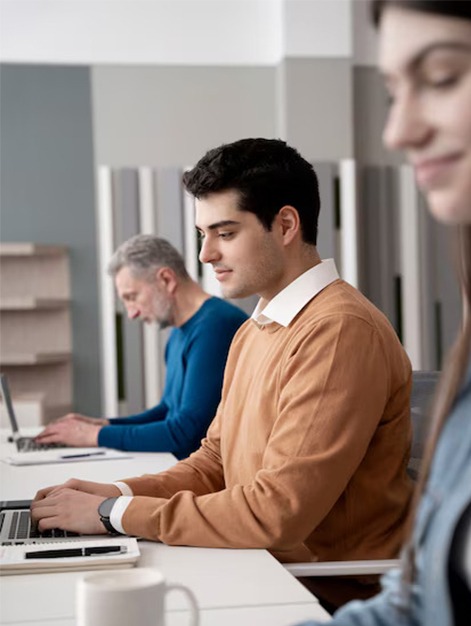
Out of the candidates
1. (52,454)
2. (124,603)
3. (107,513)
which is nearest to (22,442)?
(52,454)

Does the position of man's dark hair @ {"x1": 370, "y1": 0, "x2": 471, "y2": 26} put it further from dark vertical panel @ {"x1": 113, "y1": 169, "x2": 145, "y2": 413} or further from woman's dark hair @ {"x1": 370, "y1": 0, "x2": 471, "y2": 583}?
dark vertical panel @ {"x1": 113, "y1": 169, "x2": 145, "y2": 413}

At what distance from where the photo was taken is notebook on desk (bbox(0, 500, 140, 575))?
1.46 m

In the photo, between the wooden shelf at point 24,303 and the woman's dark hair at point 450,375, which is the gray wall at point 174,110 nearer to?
the wooden shelf at point 24,303

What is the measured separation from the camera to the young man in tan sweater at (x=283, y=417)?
160cm

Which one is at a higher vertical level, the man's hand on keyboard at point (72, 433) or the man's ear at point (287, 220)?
the man's ear at point (287, 220)

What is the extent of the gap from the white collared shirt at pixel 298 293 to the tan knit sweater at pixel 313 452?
0.05ft

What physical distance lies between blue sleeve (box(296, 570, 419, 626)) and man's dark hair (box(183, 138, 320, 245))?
3.84 feet

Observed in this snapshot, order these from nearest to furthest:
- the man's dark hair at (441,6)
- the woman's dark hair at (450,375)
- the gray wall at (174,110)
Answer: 1. the man's dark hair at (441,6)
2. the woman's dark hair at (450,375)
3. the gray wall at (174,110)

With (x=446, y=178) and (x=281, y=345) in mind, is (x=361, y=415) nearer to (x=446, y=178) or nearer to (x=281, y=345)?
(x=281, y=345)

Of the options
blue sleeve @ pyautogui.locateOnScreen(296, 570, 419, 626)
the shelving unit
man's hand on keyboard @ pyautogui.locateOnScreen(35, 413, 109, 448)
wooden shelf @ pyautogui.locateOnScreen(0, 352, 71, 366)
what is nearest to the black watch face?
blue sleeve @ pyautogui.locateOnScreen(296, 570, 419, 626)

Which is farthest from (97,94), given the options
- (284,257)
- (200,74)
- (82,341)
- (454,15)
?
(454,15)

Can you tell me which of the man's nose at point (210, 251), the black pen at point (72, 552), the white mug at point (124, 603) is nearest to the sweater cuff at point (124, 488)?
the black pen at point (72, 552)

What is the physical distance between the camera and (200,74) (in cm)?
569

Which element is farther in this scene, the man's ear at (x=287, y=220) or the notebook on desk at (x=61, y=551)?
the man's ear at (x=287, y=220)
